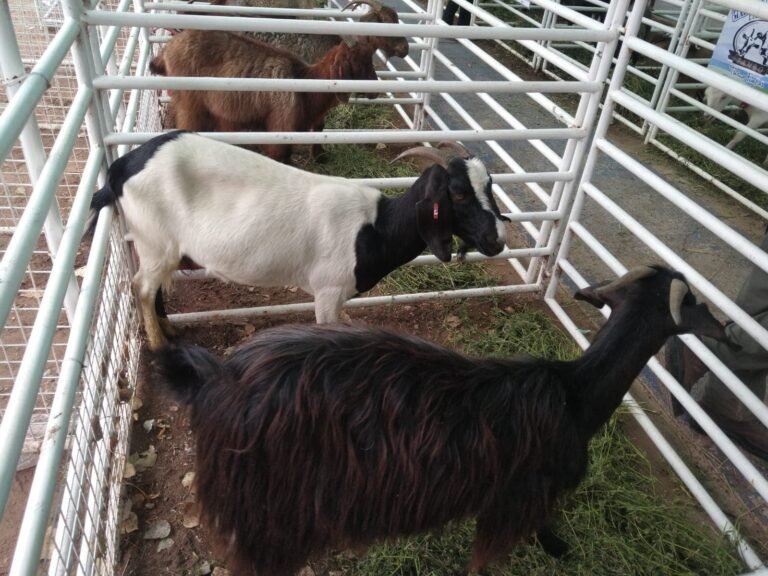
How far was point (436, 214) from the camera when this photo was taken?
275cm

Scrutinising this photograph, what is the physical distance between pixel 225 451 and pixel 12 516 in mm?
1281

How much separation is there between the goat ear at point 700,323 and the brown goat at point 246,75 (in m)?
3.42

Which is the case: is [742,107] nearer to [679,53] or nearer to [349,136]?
[679,53]

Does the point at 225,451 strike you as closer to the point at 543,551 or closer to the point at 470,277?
the point at 543,551

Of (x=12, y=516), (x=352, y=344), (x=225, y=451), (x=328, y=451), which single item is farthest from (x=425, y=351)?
(x=12, y=516)

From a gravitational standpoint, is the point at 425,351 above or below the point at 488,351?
above

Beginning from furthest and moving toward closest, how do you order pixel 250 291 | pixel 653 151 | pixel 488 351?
pixel 653 151 → pixel 250 291 → pixel 488 351

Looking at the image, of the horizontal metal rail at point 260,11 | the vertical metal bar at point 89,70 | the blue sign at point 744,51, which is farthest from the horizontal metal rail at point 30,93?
the blue sign at point 744,51

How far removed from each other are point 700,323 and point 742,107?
5.81m

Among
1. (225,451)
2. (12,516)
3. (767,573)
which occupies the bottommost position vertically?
(12,516)

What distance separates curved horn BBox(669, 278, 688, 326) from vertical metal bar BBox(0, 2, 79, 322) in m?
2.01

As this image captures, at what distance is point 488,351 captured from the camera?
3523mm

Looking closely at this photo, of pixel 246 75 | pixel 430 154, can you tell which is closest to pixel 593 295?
pixel 430 154

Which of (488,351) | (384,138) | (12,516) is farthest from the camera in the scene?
(488,351)
